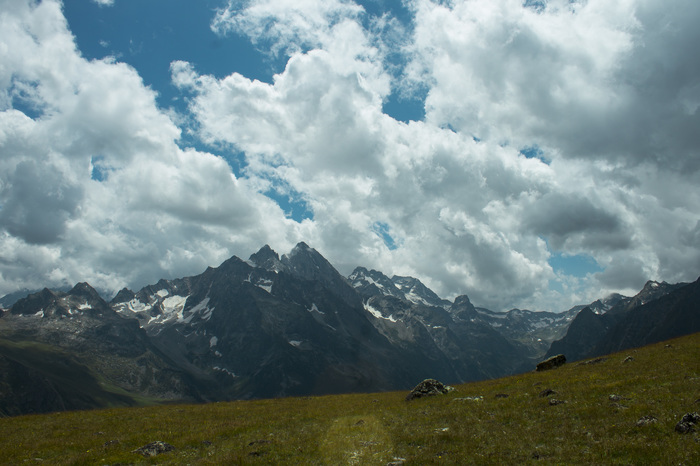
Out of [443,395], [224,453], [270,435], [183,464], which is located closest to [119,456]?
[183,464]

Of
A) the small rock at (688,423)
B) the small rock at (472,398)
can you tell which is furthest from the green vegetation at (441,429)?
the small rock at (688,423)

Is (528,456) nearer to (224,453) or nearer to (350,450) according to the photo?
(350,450)

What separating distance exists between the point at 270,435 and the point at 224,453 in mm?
4657

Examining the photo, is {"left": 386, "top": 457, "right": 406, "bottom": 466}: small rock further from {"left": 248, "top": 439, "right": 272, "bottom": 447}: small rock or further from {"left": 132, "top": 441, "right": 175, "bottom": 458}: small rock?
{"left": 132, "top": 441, "right": 175, "bottom": 458}: small rock

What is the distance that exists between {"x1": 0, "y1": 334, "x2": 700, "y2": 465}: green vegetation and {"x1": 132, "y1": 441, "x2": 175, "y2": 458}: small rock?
1.63 feet

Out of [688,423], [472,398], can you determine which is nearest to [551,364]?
[472,398]

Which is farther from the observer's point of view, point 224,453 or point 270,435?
point 270,435

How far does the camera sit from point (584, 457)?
16391mm

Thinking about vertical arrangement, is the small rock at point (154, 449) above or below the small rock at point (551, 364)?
below

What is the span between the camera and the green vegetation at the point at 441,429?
59.3 ft

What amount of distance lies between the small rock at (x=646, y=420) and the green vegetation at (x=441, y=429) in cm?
16

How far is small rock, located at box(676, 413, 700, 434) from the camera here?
17.1 metres

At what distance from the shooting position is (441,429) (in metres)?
24.1

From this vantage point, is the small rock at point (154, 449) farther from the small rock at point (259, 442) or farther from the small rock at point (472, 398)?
the small rock at point (472, 398)
